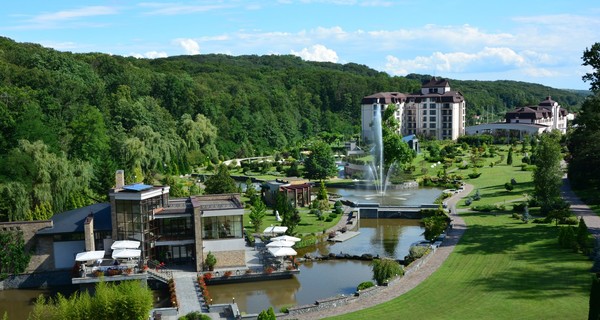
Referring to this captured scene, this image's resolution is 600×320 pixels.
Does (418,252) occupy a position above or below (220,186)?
below

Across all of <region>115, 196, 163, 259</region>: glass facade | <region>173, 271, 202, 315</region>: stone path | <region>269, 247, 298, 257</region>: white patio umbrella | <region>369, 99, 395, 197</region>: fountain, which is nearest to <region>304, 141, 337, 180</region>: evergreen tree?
<region>369, 99, 395, 197</region>: fountain

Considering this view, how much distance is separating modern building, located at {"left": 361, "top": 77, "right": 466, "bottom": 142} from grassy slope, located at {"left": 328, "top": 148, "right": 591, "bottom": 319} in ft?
243

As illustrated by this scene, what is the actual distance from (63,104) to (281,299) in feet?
150

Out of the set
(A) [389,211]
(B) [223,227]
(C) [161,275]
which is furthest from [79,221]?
(A) [389,211]

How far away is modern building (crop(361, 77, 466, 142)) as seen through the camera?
11181 centimetres

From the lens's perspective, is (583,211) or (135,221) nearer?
(135,221)

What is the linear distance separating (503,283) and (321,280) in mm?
10198

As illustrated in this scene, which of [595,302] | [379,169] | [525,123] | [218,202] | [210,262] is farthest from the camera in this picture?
[525,123]

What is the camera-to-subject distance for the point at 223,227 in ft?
114

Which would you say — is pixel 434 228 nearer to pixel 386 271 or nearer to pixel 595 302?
pixel 386 271

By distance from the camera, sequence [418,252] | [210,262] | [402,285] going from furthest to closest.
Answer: [418,252]
[210,262]
[402,285]

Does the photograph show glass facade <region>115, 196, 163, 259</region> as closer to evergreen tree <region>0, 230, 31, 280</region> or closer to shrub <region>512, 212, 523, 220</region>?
evergreen tree <region>0, 230, 31, 280</region>

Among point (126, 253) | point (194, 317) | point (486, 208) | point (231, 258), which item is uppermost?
point (126, 253)

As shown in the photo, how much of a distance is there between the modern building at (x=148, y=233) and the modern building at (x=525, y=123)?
84.8 m
